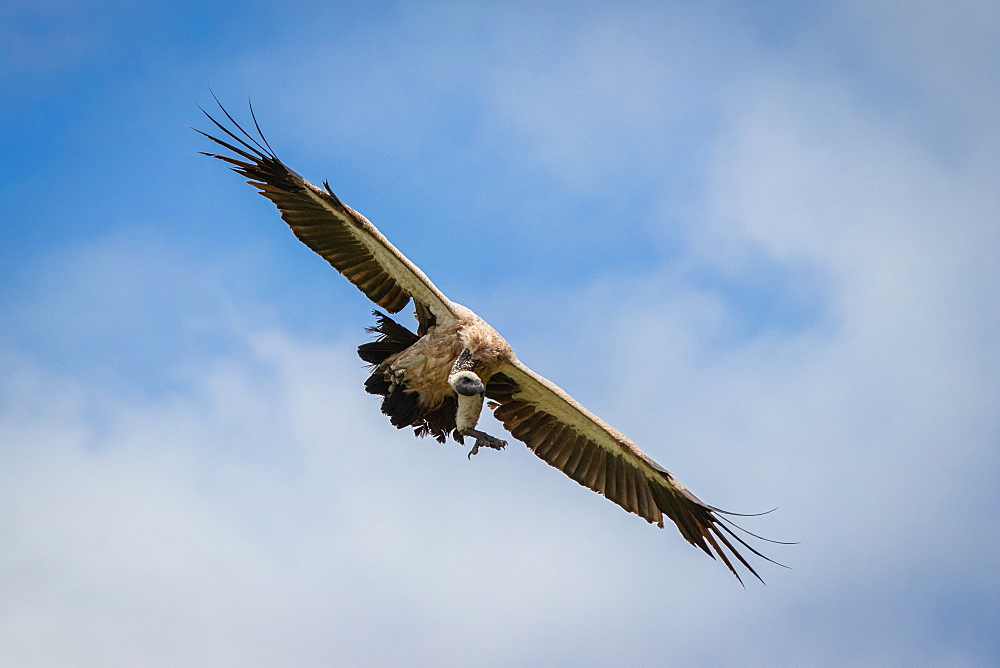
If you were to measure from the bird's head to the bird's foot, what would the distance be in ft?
1.71

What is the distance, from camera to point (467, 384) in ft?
38.2

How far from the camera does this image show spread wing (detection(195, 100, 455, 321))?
11.8 m

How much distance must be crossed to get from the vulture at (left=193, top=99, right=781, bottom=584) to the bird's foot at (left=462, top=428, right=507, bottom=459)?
13 mm

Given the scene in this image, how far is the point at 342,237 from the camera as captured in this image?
1220 centimetres

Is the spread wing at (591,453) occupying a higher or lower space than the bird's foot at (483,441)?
higher

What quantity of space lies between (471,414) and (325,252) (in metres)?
2.39

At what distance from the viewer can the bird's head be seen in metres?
11.6

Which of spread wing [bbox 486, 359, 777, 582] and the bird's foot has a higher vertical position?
spread wing [bbox 486, 359, 777, 582]

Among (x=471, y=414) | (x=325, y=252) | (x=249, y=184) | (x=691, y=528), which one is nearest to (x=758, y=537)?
(x=691, y=528)

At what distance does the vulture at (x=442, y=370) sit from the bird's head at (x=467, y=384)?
0.5 inches

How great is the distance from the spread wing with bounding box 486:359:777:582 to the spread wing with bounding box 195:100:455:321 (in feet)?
4.48

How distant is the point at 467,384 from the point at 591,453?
2.29m

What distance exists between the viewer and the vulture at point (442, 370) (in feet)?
39.2

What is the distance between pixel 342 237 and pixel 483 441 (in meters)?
2.68
